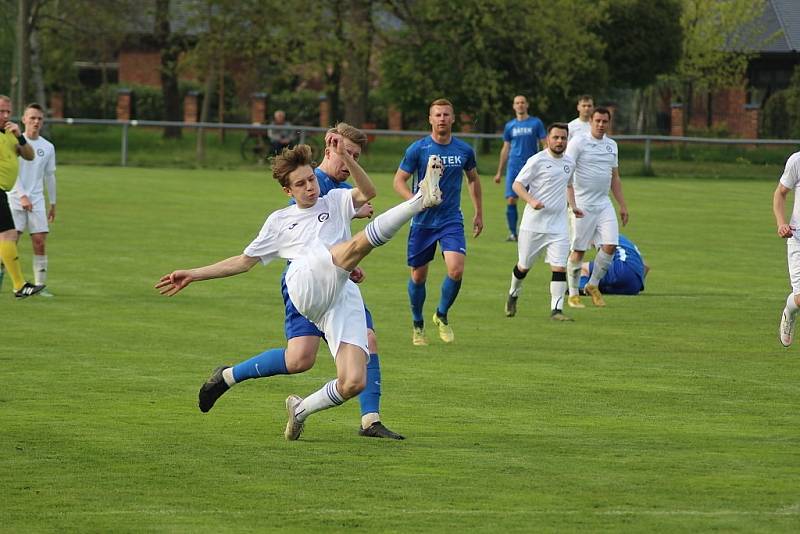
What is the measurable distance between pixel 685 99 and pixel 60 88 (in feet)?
94.9

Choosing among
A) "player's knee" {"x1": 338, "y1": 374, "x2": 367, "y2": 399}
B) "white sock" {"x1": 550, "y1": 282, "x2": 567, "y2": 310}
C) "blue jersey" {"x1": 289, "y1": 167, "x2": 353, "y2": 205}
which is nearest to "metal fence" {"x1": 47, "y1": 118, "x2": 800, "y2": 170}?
"white sock" {"x1": 550, "y1": 282, "x2": 567, "y2": 310}

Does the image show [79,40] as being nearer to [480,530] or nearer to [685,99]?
Answer: [685,99]

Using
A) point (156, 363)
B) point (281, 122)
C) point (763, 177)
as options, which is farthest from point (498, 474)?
point (281, 122)

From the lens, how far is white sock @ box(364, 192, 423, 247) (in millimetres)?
7363

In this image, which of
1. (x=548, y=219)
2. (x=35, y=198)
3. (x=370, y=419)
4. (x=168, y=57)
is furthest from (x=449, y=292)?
(x=168, y=57)

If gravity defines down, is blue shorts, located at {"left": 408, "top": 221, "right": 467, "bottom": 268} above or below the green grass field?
above

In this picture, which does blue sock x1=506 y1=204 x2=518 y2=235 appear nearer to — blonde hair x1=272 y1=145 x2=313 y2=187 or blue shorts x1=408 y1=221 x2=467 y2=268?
blue shorts x1=408 y1=221 x2=467 y2=268

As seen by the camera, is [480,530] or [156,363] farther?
[156,363]

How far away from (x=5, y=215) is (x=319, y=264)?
881cm

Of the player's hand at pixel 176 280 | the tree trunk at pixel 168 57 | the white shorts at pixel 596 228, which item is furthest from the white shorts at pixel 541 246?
the tree trunk at pixel 168 57

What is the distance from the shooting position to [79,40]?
58875 millimetres

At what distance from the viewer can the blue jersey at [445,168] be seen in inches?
529

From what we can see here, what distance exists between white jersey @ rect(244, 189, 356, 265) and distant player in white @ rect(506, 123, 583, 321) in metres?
6.97

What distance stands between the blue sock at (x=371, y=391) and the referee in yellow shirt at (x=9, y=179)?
792 centimetres
